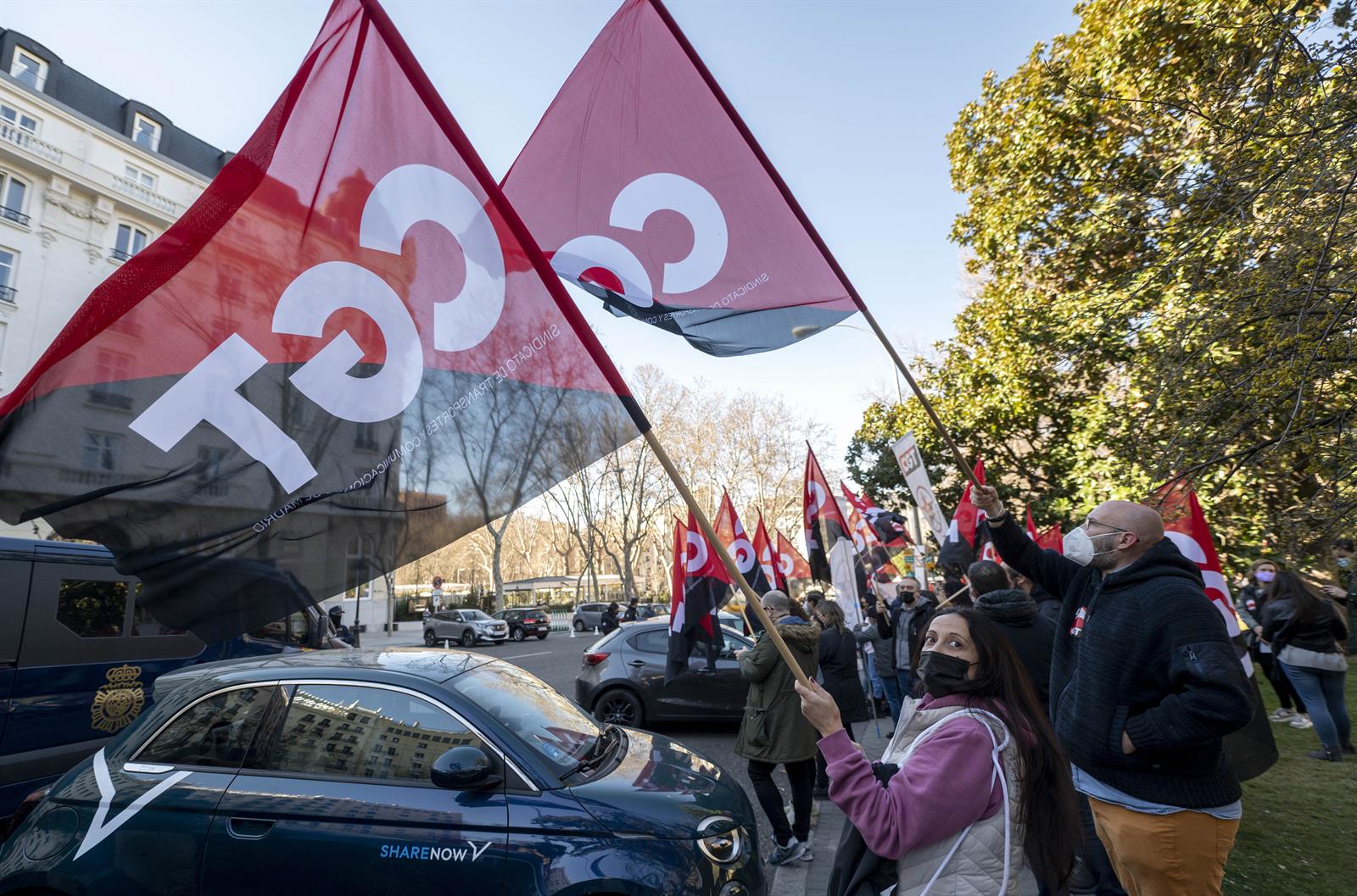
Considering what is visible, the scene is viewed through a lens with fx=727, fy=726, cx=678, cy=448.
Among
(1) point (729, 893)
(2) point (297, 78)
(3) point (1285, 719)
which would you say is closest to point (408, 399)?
(2) point (297, 78)

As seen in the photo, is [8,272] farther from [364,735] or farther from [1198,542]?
[1198,542]

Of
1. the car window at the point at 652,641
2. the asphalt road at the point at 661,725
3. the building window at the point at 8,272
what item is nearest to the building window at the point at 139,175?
the building window at the point at 8,272

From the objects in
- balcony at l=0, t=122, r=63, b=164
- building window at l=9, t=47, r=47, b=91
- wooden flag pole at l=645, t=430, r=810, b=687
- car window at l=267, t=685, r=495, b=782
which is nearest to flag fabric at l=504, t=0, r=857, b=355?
wooden flag pole at l=645, t=430, r=810, b=687

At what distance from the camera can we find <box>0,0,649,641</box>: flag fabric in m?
2.23

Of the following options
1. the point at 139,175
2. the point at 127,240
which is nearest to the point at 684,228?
the point at 127,240

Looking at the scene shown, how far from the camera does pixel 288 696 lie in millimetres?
3344

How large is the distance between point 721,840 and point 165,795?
240cm

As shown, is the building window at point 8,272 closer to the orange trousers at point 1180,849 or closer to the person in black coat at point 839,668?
the person in black coat at point 839,668

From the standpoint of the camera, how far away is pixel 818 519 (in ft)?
32.4

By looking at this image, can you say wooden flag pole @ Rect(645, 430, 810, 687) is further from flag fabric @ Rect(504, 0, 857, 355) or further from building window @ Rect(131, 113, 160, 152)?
building window @ Rect(131, 113, 160, 152)

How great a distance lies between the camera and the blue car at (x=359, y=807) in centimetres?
292

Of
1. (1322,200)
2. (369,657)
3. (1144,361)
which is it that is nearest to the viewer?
(369,657)

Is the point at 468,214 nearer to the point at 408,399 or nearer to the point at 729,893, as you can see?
the point at 408,399

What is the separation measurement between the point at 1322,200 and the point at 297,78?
6950 millimetres
